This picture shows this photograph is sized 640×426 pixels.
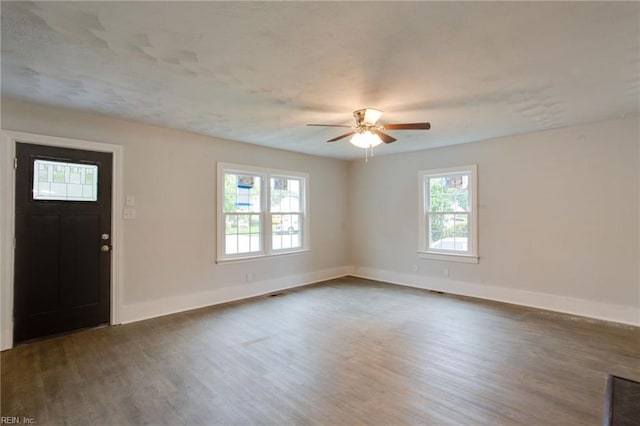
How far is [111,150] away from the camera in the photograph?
395 cm

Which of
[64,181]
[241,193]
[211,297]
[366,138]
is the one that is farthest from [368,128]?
[64,181]

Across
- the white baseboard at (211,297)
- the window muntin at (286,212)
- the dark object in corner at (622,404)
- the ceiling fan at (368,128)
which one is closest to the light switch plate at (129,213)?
the white baseboard at (211,297)

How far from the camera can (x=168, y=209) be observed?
14.6ft

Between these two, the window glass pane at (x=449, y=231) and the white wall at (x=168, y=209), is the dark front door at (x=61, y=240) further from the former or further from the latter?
the window glass pane at (x=449, y=231)

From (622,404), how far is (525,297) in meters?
4.03

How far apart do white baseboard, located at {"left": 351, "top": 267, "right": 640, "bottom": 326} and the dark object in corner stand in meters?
3.62

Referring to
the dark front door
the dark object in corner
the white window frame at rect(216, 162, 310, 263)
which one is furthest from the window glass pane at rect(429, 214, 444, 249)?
the dark front door

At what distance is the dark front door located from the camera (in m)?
3.39

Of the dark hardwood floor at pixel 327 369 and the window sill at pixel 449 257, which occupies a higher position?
the window sill at pixel 449 257

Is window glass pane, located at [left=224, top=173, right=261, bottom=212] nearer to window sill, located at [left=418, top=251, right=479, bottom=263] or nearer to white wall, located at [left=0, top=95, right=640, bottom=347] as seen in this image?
white wall, located at [left=0, top=95, right=640, bottom=347]

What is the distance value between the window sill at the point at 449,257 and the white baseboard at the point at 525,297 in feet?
1.18

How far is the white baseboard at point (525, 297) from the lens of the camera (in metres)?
4.03

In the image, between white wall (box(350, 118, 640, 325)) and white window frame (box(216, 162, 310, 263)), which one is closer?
white wall (box(350, 118, 640, 325))

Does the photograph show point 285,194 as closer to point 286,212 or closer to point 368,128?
point 286,212
